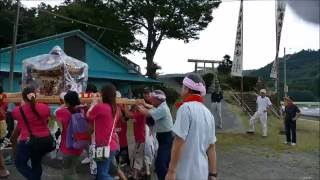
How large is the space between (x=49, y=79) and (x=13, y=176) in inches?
82.7

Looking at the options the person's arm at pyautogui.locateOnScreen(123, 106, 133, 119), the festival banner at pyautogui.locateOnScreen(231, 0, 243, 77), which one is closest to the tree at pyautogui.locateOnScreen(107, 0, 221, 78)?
the festival banner at pyautogui.locateOnScreen(231, 0, 243, 77)

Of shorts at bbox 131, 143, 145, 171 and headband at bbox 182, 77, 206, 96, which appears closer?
headband at bbox 182, 77, 206, 96

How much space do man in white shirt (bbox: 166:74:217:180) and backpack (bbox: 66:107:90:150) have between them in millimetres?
2740

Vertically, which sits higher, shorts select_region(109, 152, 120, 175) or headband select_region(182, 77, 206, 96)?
headband select_region(182, 77, 206, 96)

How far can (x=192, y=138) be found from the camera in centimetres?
492

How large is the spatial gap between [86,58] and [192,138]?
2392cm

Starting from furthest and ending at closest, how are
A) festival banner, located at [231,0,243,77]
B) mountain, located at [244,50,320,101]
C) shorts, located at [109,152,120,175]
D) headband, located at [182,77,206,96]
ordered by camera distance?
festival banner, located at [231,0,243,77]
shorts, located at [109,152,120,175]
headband, located at [182,77,206,96]
mountain, located at [244,50,320,101]

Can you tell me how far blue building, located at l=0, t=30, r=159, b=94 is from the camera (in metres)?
24.5

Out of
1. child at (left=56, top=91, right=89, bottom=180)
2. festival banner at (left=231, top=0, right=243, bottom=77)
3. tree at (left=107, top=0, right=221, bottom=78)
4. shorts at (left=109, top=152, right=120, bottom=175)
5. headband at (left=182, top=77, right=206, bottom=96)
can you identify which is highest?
tree at (left=107, top=0, right=221, bottom=78)

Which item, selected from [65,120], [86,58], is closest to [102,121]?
[65,120]

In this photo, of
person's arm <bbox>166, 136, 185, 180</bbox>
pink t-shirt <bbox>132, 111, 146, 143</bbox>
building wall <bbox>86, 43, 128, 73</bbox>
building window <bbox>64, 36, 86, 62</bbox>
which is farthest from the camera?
building wall <bbox>86, 43, 128, 73</bbox>

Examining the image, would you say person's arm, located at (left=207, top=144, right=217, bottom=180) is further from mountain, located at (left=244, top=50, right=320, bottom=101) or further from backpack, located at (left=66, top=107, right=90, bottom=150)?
backpack, located at (left=66, top=107, right=90, bottom=150)

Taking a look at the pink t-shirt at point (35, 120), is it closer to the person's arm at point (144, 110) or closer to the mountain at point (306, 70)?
the person's arm at point (144, 110)

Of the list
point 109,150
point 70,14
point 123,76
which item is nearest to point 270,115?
point 123,76
